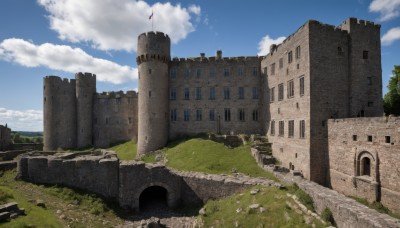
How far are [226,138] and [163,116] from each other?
11.5 metres

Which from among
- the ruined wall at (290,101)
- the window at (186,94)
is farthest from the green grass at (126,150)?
the ruined wall at (290,101)

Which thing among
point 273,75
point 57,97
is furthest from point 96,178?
point 57,97

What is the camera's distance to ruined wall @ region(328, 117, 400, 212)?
57.9ft

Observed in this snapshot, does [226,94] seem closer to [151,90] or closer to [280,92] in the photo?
[280,92]

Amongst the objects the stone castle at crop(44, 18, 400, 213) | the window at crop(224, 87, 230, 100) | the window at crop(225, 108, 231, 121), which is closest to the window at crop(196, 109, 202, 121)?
the stone castle at crop(44, 18, 400, 213)

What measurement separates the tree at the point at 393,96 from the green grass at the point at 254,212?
30.3 m

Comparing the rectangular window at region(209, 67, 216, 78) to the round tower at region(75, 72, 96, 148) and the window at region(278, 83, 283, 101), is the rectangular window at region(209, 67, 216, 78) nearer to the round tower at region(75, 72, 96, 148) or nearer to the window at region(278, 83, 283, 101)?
the window at region(278, 83, 283, 101)

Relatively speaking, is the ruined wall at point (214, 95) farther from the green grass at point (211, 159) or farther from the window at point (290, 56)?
the window at point (290, 56)

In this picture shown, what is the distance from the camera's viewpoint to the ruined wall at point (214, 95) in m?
41.9

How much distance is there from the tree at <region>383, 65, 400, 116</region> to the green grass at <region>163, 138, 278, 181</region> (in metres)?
23.3

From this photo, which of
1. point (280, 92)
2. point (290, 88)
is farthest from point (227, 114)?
point (290, 88)

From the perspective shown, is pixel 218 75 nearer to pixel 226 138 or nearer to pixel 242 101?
pixel 242 101

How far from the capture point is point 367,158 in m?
20.5

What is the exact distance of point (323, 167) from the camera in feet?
81.9
